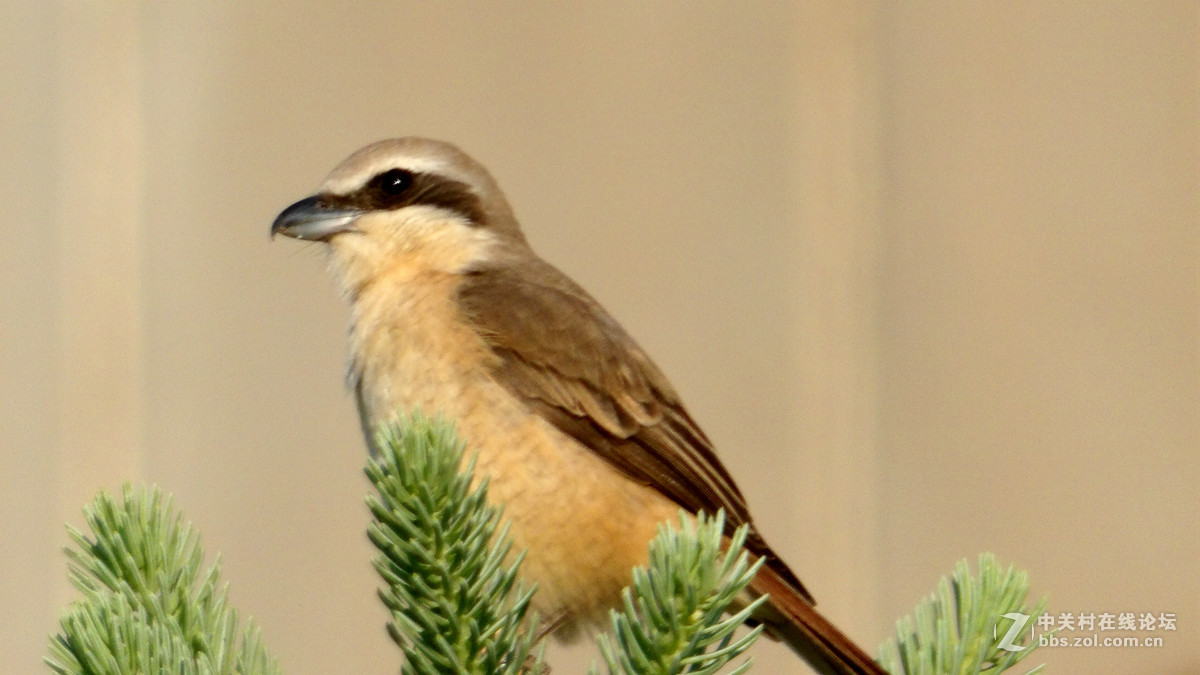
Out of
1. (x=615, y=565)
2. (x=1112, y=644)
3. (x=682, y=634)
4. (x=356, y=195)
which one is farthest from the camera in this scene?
(x=1112, y=644)

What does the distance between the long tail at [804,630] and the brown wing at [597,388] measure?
0.04m

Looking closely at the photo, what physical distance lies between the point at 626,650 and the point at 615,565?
0.82 m

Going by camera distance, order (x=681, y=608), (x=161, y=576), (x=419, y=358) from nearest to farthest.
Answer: (x=681, y=608) < (x=161, y=576) < (x=419, y=358)

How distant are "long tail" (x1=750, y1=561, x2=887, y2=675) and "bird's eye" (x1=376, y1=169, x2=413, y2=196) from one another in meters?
0.95

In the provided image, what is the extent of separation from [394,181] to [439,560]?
1.30 meters

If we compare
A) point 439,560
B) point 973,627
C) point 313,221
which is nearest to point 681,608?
point 439,560

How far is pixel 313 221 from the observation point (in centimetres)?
214

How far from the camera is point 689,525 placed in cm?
93

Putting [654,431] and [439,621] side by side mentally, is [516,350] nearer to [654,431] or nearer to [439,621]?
[654,431]

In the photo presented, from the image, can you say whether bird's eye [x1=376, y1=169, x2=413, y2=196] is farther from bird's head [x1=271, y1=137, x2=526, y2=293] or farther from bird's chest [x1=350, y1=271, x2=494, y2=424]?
bird's chest [x1=350, y1=271, x2=494, y2=424]

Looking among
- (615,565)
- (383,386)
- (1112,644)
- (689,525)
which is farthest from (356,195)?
(1112,644)

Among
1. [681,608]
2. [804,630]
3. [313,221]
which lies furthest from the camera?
[313,221]

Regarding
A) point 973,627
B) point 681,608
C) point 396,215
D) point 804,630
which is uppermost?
point 396,215

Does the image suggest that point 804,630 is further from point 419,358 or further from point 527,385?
point 419,358
